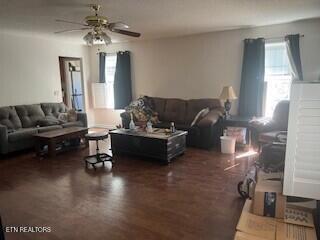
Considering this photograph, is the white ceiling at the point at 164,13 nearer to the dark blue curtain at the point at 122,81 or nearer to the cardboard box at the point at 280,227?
the dark blue curtain at the point at 122,81

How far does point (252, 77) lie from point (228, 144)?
1.53m

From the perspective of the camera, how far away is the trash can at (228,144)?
4.49 m

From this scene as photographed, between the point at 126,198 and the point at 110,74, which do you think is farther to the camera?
the point at 110,74

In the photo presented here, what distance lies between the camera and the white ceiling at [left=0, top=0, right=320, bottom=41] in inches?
128

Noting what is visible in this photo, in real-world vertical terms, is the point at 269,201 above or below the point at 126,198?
above

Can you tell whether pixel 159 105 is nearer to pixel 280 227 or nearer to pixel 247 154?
pixel 247 154

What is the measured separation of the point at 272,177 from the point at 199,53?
174 inches

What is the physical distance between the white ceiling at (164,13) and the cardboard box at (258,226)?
274 centimetres

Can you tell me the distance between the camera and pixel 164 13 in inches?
148

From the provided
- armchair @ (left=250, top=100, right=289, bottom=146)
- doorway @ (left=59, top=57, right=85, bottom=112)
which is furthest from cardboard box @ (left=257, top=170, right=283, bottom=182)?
doorway @ (left=59, top=57, right=85, bottom=112)

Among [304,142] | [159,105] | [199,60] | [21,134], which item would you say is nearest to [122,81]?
[159,105]

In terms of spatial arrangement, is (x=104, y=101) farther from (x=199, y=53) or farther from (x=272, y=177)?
(x=272, y=177)

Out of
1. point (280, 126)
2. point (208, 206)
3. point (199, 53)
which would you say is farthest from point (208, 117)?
point (208, 206)

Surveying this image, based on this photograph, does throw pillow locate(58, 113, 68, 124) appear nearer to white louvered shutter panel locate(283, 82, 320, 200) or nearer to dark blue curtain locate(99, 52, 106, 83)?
dark blue curtain locate(99, 52, 106, 83)
